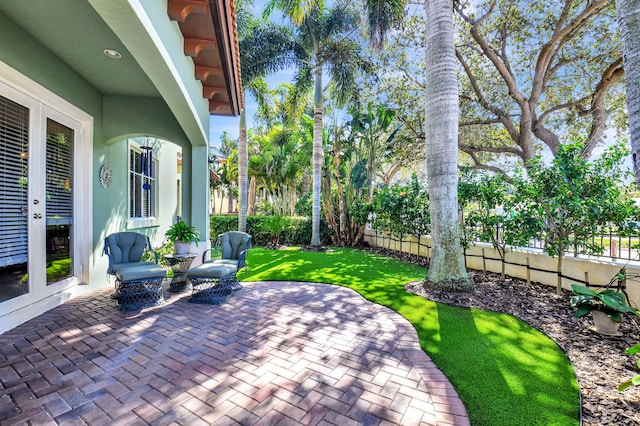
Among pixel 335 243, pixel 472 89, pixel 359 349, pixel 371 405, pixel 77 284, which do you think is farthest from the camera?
pixel 335 243

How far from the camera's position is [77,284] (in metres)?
5.79

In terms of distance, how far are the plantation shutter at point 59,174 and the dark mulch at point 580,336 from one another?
667 centimetres

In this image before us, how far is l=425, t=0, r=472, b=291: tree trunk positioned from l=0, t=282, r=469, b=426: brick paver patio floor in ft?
6.11

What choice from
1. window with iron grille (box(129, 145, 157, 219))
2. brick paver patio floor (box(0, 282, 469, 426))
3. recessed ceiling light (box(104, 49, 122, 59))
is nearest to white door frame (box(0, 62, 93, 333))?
brick paver patio floor (box(0, 282, 469, 426))

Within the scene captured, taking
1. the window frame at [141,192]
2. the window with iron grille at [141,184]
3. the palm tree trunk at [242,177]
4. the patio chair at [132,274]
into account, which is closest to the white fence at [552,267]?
the patio chair at [132,274]

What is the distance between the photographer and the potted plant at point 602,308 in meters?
3.98

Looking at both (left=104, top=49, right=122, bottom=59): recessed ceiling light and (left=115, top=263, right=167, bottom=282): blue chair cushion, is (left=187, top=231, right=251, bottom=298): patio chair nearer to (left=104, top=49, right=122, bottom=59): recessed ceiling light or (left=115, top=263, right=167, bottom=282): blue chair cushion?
(left=115, top=263, right=167, bottom=282): blue chair cushion

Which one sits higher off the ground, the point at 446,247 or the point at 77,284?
the point at 446,247

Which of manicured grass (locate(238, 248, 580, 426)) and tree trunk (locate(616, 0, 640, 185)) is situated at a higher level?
tree trunk (locate(616, 0, 640, 185))

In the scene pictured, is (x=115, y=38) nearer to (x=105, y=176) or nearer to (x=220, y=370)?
(x=105, y=176)

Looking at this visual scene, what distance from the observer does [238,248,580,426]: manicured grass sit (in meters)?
2.62

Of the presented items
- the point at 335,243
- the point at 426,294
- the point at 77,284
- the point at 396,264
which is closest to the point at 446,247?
the point at 426,294

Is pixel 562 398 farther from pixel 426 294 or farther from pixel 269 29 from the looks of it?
pixel 269 29

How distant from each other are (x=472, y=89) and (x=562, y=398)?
1318 cm
